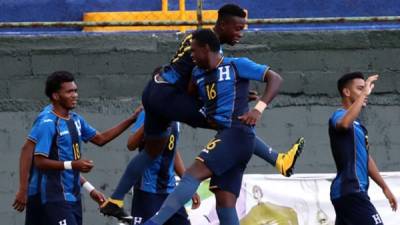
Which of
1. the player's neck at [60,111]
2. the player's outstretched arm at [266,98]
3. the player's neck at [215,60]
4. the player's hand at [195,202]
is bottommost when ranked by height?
the player's hand at [195,202]

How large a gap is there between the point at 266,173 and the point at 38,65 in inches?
111

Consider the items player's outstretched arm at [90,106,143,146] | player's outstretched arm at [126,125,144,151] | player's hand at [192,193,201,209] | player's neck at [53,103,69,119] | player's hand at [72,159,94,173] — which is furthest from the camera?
player's hand at [192,193,201,209]

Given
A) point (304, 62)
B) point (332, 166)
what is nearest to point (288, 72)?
point (304, 62)

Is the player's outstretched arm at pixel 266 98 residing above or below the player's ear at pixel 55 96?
above

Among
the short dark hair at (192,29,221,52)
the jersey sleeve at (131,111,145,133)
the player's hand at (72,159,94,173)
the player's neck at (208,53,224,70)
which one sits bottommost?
the player's hand at (72,159,94,173)

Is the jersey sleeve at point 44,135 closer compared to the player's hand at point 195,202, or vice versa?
the jersey sleeve at point 44,135

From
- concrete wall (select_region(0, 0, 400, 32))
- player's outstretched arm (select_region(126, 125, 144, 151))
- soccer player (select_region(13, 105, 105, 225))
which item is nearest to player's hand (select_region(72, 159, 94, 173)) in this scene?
soccer player (select_region(13, 105, 105, 225))

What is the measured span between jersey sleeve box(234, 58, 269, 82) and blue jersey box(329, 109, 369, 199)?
1353mm

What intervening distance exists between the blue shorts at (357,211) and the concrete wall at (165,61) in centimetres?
242

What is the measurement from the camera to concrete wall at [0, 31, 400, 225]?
12133 mm

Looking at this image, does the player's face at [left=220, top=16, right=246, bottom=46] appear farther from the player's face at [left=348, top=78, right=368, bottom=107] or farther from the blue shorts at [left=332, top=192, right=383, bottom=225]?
the blue shorts at [left=332, top=192, right=383, bottom=225]

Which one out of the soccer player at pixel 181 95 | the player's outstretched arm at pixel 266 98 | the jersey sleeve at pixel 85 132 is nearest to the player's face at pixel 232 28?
the soccer player at pixel 181 95

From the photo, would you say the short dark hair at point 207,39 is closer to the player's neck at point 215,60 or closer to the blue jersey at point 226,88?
the player's neck at point 215,60

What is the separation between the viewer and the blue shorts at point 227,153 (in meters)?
8.72
